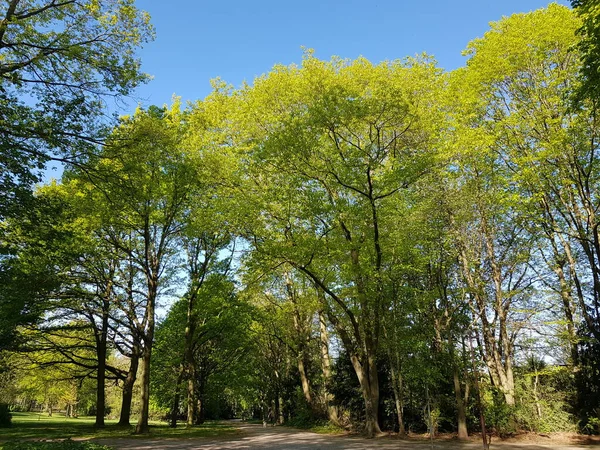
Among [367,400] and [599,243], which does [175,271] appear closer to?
[367,400]

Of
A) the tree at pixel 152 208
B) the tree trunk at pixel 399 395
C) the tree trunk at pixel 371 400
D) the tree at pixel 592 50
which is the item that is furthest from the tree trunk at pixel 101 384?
the tree at pixel 592 50

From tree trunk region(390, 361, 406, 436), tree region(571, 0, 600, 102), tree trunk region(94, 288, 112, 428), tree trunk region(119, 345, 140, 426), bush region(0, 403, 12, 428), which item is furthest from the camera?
bush region(0, 403, 12, 428)

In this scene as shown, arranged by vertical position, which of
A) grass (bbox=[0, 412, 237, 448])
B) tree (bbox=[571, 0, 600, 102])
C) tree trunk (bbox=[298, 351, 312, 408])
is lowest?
grass (bbox=[0, 412, 237, 448])

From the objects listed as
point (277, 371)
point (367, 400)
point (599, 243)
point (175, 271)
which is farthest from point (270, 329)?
point (599, 243)

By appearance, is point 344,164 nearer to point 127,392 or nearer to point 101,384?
point 127,392

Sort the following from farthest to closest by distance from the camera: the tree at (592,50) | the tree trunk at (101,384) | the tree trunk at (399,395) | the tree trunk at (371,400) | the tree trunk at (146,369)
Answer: the tree trunk at (101,384) → the tree trunk at (146,369) → the tree trunk at (399,395) → the tree trunk at (371,400) → the tree at (592,50)

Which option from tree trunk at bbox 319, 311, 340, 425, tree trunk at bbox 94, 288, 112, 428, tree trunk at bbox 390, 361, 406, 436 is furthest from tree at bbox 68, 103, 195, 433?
tree trunk at bbox 390, 361, 406, 436

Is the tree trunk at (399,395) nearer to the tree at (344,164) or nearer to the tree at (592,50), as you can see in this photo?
A: the tree at (344,164)

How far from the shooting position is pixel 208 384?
31.0 meters

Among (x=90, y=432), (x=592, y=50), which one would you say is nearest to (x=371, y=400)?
(x=90, y=432)

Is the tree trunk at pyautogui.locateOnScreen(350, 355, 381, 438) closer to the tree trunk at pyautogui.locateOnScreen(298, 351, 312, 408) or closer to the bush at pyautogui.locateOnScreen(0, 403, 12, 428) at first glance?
the tree trunk at pyautogui.locateOnScreen(298, 351, 312, 408)

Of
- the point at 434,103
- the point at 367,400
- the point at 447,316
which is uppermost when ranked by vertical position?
the point at 434,103

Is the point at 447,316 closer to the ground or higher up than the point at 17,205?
closer to the ground

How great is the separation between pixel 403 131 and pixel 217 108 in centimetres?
933
